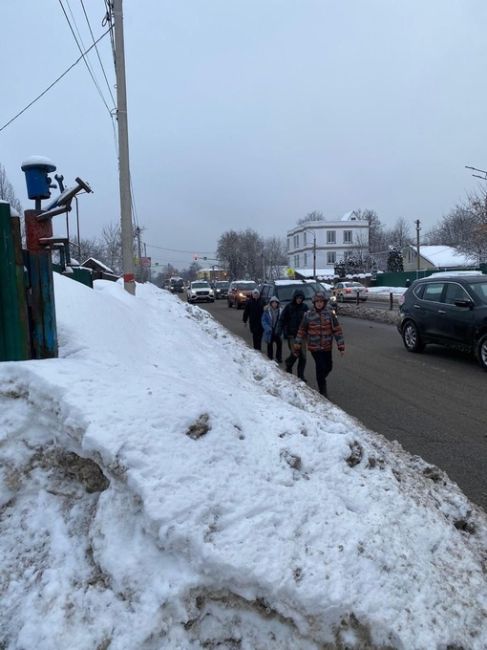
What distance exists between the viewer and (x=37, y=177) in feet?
12.5

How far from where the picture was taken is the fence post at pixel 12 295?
3.47 meters

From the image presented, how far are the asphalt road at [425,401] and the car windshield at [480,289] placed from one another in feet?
4.47

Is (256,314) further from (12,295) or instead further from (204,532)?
(204,532)

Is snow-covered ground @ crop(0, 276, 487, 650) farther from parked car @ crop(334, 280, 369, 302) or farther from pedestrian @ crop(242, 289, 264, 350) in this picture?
parked car @ crop(334, 280, 369, 302)

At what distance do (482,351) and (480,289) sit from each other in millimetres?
1435

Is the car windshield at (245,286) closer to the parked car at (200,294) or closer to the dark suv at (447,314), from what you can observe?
the parked car at (200,294)

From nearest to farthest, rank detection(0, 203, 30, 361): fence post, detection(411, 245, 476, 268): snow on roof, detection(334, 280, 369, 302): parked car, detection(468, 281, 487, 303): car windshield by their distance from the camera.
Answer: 1. detection(0, 203, 30, 361): fence post
2. detection(468, 281, 487, 303): car windshield
3. detection(334, 280, 369, 302): parked car
4. detection(411, 245, 476, 268): snow on roof

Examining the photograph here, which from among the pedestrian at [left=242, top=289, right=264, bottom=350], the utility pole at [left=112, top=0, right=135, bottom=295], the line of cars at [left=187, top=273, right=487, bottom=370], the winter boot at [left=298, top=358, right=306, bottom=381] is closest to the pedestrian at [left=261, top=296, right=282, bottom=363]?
the pedestrian at [left=242, top=289, right=264, bottom=350]

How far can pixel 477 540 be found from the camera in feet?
10.3

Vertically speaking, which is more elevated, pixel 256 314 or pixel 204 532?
pixel 256 314

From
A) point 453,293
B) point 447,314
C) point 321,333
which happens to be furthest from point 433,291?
point 321,333

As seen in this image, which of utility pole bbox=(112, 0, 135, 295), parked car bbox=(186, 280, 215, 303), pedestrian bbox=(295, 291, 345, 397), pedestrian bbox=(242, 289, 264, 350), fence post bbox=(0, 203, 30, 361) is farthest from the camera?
parked car bbox=(186, 280, 215, 303)

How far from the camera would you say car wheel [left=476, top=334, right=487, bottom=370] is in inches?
357

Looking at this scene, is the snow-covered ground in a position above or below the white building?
below
